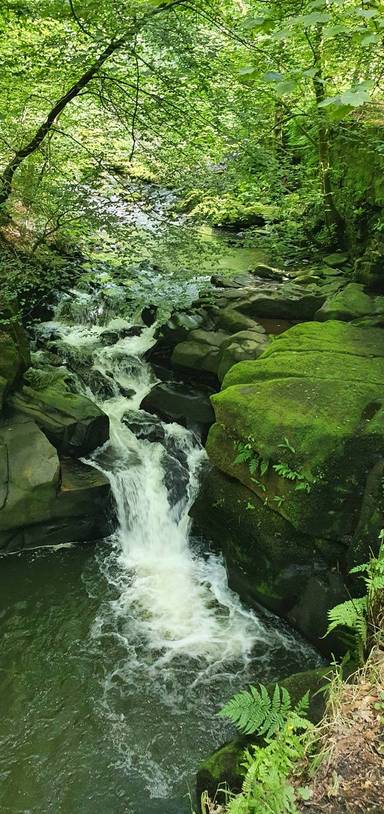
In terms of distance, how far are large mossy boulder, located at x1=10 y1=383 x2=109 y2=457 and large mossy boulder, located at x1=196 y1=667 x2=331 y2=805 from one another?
5104 millimetres

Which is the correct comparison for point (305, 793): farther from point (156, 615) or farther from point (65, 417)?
point (65, 417)

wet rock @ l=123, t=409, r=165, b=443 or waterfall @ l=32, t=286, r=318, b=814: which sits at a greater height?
wet rock @ l=123, t=409, r=165, b=443

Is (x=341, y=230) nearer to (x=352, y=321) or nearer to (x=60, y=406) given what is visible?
(x=352, y=321)

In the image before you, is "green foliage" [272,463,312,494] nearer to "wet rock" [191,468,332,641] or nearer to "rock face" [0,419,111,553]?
"wet rock" [191,468,332,641]

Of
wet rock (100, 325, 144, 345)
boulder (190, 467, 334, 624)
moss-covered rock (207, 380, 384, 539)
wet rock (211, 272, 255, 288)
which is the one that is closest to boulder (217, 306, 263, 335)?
wet rock (211, 272, 255, 288)

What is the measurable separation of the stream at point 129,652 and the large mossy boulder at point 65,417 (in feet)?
1.23

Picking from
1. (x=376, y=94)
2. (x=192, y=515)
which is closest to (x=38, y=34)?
(x=376, y=94)

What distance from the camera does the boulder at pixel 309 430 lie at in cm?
547

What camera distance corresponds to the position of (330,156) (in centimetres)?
1095

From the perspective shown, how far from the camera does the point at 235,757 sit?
12.8 feet

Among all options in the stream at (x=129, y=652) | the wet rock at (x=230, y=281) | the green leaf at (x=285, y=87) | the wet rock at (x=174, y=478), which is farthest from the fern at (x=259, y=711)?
the wet rock at (x=230, y=281)

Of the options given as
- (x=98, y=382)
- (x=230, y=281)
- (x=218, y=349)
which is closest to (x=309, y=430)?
(x=218, y=349)

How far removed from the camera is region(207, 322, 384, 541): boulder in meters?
5.47

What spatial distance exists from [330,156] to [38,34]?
589 centimetres
